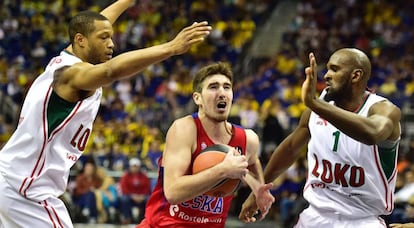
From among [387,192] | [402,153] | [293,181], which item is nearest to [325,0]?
[402,153]

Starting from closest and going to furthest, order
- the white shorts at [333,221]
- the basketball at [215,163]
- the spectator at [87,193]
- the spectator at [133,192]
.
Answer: the basketball at [215,163] → the white shorts at [333,221] → the spectator at [87,193] → the spectator at [133,192]

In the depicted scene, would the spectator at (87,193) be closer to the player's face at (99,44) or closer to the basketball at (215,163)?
the player's face at (99,44)

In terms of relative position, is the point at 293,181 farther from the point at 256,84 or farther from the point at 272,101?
the point at 256,84

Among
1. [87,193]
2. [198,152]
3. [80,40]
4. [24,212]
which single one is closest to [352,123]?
[198,152]

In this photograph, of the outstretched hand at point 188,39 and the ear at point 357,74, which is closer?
the outstretched hand at point 188,39

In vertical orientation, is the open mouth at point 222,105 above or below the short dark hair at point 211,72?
below

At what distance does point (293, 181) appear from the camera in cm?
1248

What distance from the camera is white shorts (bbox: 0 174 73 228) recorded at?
5668mm

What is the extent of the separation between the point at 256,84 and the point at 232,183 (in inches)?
470

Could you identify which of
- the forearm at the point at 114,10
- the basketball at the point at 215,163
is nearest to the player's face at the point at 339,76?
the basketball at the point at 215,163

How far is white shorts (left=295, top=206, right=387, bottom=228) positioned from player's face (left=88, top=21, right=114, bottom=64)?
199 centimetres

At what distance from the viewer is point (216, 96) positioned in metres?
5.84

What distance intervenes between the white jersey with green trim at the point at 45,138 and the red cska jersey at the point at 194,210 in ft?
2.41

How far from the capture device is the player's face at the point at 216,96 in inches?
230
